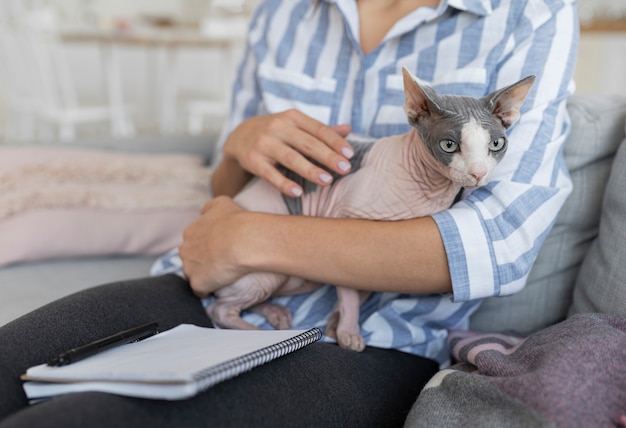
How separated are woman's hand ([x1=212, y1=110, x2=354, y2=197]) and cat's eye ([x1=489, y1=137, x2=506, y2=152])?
217mm

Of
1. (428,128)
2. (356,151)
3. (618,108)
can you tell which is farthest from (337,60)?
(618,108)

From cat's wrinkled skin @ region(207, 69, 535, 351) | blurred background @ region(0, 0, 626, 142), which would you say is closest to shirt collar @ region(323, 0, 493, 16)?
cat's wrinkled skin @ region(207, 69, 535, 351)

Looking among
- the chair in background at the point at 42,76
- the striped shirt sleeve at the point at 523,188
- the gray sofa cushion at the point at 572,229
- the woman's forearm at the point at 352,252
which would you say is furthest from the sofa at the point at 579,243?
the chair in background at the point at 42,76

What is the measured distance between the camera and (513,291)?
89 cm

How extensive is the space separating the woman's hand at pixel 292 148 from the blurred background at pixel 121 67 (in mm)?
1607

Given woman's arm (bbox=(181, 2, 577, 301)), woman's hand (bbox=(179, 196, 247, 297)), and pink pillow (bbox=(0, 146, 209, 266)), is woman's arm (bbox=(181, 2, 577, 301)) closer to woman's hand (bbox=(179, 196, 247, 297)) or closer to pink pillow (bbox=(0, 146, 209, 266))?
woman's hand (bbox=(179, 196, 247, 297))

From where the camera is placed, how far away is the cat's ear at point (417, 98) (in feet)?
2.50

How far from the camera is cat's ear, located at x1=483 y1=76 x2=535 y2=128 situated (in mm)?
763

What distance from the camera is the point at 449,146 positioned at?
2.52 ft

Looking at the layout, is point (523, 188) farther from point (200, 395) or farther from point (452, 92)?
point (200, 395)

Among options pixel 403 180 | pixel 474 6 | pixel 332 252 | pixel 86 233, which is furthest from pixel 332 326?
pixel 86 233

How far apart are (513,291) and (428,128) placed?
0.28 metres

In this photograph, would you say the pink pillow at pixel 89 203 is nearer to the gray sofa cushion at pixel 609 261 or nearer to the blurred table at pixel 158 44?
the gray sofa cushion at pixel 609 261

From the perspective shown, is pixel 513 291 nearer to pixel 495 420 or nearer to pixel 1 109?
pixel 495 420
